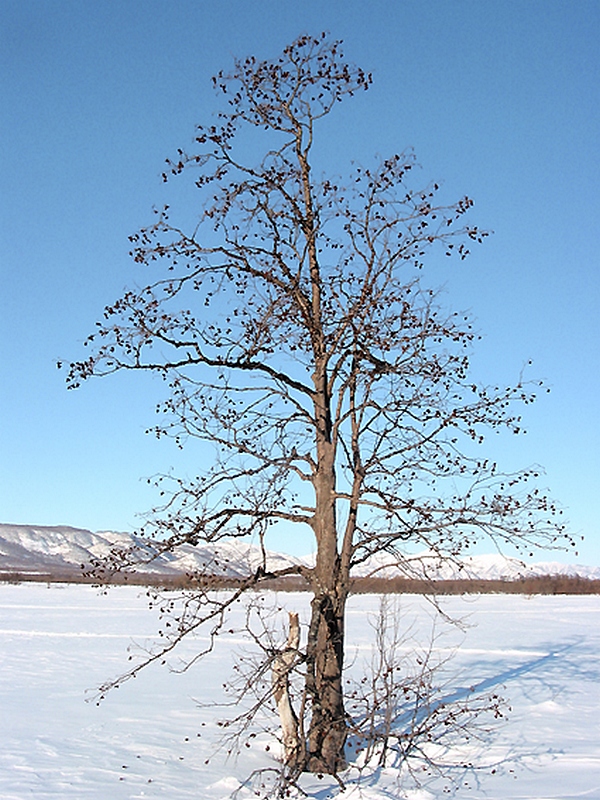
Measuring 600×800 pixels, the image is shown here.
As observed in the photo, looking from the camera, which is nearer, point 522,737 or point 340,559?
point 340,559

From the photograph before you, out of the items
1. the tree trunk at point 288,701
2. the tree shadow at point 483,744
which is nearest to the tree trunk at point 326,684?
the tree trunk at point 288,701

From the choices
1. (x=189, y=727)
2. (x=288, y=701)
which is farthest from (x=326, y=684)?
(x=189, y=727)

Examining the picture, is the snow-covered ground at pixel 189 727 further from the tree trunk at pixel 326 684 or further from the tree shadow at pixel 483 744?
the tree trunk at pixel 326 684

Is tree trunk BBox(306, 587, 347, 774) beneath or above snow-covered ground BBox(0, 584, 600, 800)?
above

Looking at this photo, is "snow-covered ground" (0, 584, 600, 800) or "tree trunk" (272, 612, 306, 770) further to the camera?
"snow-covered ground" (0, 584, 600, 800)

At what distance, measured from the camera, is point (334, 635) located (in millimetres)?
7801

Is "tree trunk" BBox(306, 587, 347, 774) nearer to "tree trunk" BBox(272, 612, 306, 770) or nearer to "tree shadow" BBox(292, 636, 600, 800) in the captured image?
"tree trunk" BBox(272, 612, 306, 770)

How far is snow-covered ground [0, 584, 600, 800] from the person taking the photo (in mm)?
7785

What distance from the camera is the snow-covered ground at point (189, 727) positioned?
7785 mm

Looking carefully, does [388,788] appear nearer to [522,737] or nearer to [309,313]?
[522,737]

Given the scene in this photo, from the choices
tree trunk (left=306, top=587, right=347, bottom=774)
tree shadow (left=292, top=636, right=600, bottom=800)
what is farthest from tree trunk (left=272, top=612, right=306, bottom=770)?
tree shadow (left=292, top=636, right=600, bottom=800)

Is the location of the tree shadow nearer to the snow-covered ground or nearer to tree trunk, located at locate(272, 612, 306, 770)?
the snow-covered ground

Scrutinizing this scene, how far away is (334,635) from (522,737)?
405 centimetres

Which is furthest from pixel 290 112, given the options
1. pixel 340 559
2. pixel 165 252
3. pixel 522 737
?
pixel 522 737
